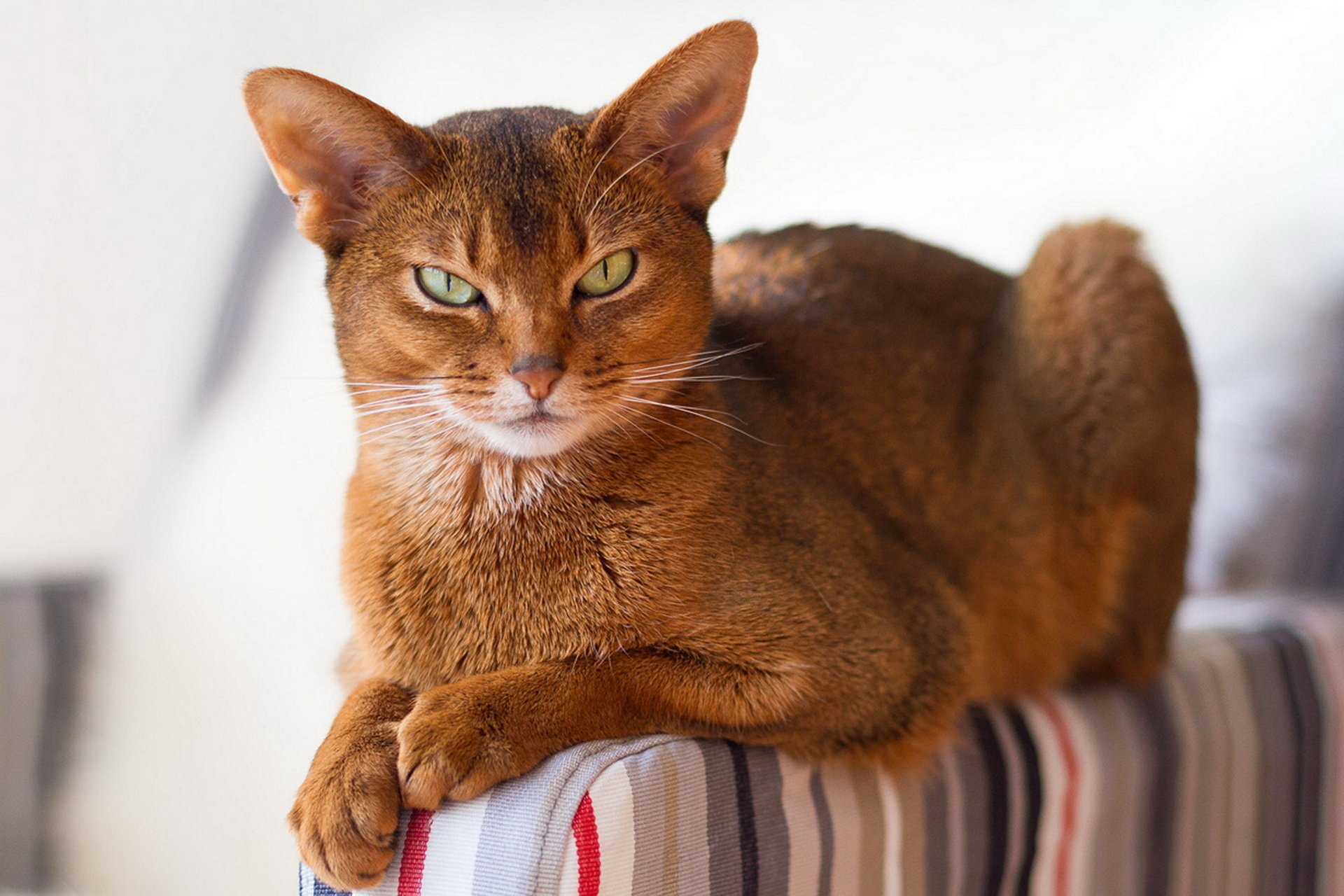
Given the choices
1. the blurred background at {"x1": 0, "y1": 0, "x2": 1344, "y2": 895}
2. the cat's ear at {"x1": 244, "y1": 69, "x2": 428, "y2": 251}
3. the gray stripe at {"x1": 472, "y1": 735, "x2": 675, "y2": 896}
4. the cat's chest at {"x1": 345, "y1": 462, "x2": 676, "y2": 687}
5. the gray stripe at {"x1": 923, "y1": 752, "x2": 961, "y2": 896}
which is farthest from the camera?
the blurred background at {"x1": 0, "y1": 0, "x2": 1344, "y2": 895}

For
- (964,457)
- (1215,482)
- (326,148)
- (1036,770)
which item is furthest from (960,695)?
(1215,482)

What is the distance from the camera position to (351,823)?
102 centimetres

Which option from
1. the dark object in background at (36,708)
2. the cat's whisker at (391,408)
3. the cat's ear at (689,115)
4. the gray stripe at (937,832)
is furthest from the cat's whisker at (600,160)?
the dark object in background at (36,708)

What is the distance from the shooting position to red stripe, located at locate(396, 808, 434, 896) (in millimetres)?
1045

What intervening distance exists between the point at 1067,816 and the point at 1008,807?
5.5 inches

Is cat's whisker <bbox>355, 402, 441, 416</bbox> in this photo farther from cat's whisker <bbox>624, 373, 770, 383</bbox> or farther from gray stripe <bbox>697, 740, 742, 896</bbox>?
gray stripe <bbox>697, 740, 742, 896</bbox>

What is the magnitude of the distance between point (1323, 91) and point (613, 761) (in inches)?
80.2

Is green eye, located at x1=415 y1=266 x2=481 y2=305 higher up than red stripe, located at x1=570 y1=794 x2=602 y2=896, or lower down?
higher up

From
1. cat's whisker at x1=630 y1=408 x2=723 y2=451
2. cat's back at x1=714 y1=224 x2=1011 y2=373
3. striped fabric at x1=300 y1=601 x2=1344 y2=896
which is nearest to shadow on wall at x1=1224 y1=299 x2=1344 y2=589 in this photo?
striped fabric at x1=300 y1=601 x2=1344 y2=896

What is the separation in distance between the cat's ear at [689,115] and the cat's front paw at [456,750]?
601mm

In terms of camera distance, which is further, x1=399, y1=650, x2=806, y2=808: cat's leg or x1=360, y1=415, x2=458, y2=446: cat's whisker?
x1=360, y1=415, x2=458, y2=446: cat's whisker

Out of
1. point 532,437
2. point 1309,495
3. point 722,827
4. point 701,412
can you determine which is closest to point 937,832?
point 722,827

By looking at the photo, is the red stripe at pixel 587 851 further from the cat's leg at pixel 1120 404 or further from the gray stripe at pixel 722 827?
the cat's leg at pixel 1120 404

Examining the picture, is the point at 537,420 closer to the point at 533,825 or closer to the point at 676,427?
the point at 676,427
